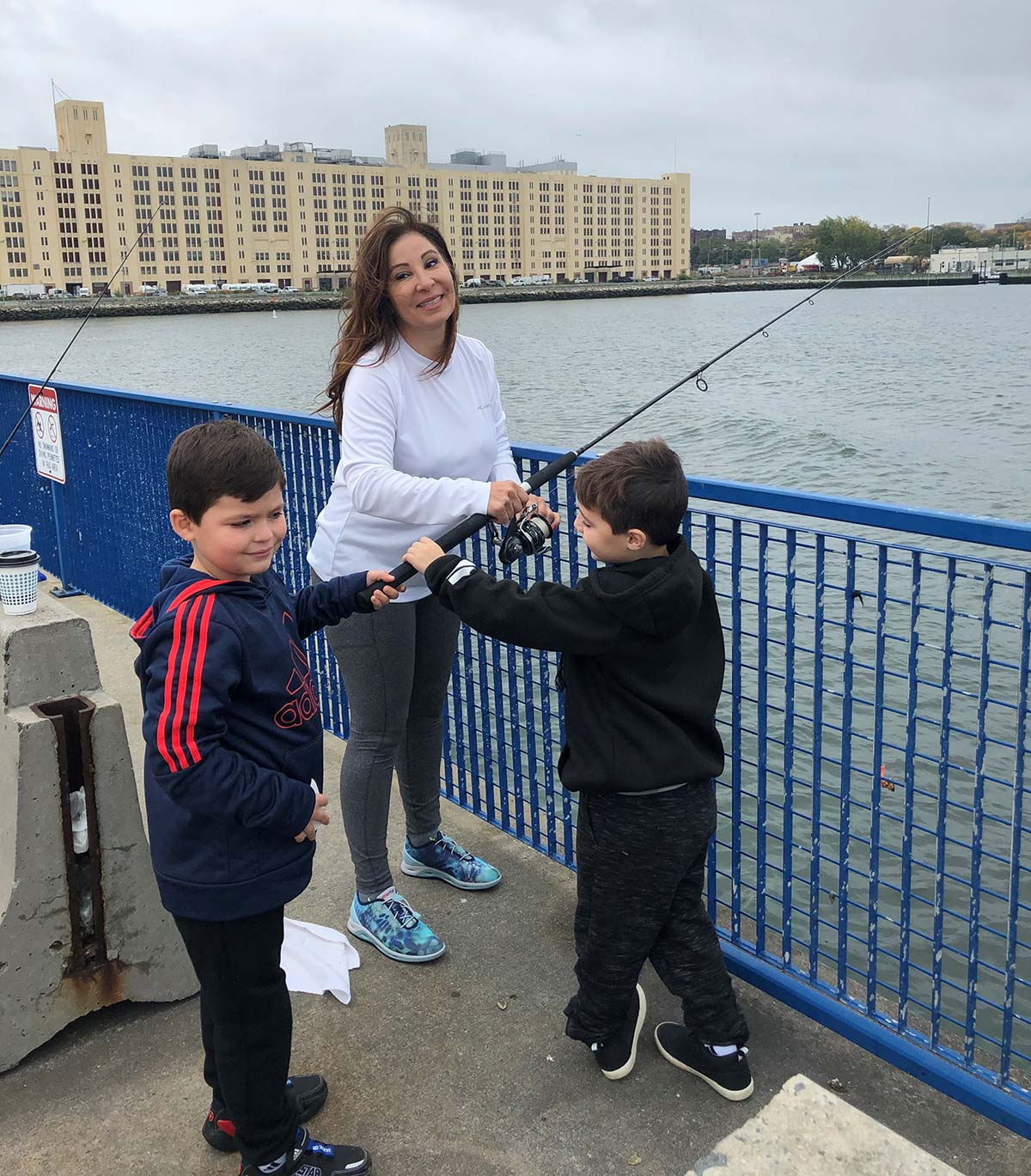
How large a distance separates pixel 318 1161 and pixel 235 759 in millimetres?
944

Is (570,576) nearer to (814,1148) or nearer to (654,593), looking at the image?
(654,593)

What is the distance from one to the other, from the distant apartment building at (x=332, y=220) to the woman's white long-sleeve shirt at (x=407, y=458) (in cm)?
10630

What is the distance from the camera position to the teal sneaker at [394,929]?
3167 millimetres

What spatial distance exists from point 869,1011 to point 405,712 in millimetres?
1380

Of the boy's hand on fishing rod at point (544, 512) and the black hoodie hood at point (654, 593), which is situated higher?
the boy's hand on fishing rod at point (544, 512)

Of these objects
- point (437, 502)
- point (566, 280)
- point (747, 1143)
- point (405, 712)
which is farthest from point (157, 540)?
point (566, 280)

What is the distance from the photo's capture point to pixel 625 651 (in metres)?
2.37

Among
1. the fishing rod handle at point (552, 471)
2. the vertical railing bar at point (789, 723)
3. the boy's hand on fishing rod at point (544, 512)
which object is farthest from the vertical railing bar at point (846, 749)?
the fishing rod handle at point (552, 471)

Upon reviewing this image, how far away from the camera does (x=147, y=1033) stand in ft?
9.38

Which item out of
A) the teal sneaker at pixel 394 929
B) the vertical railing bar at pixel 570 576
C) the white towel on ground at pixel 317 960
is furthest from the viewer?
the vertical railing bar at pixel 570 576

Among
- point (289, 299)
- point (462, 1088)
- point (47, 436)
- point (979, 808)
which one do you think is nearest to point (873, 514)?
point (979, 808)

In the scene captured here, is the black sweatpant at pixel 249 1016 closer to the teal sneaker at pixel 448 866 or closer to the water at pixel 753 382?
the teal sneaker at pixel 448 866

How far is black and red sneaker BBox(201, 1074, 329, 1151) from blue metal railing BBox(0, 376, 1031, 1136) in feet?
3.66

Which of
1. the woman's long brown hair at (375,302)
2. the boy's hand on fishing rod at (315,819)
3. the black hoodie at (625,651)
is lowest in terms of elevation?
the boy's hand on fishing rod at (315,819)
